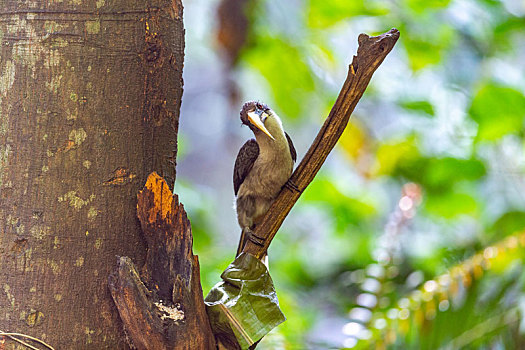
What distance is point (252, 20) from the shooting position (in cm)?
260

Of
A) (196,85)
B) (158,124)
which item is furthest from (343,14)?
(196,85)

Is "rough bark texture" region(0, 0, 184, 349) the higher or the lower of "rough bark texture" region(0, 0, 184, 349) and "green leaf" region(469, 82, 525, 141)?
the lower

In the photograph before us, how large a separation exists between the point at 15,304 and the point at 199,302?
0.29 m

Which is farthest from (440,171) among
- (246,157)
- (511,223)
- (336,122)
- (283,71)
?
(336,122)

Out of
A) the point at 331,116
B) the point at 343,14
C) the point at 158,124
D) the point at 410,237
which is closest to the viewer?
the point at 158,124

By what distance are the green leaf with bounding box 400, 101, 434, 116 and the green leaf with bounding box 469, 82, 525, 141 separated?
0.86ft

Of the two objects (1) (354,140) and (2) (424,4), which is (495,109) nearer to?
(2) (424,4)

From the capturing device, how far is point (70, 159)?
902mm

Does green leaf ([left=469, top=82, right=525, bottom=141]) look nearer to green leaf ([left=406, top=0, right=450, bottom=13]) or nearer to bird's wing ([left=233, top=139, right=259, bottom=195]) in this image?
green leaf ([left=406, top=0, right=450, bottom=13])

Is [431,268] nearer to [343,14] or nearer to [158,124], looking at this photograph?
[343,14]

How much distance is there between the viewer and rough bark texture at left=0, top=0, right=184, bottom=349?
34.7 inches

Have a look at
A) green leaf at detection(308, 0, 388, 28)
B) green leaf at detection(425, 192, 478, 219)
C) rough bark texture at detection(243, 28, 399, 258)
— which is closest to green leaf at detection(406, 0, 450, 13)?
green leaf at detection(308, 0, 388, 28)

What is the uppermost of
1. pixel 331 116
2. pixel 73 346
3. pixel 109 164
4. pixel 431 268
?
pixel 431 268

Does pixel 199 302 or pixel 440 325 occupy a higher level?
pixel 440 325
